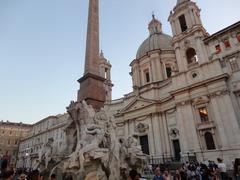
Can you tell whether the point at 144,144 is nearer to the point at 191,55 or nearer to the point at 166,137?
the point at 166,137

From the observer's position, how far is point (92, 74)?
9.89 m

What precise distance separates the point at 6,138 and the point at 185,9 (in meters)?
55.2

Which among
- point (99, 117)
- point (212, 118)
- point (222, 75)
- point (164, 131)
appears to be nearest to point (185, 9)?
point (222, 75)

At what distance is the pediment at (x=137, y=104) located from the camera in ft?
84.8

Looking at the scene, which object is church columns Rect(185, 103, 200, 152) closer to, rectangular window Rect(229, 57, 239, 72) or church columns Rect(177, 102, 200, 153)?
church columns Rect(177, 102, 200, 153)

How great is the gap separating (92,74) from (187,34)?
18.5 metres

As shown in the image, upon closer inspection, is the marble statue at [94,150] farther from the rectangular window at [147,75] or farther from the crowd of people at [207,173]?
the rectangular window at [147,75]

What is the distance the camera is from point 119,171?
300 inches

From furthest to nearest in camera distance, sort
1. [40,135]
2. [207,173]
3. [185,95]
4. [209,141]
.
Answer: [40,135] < [185,95] < [209,141] < [207,173]

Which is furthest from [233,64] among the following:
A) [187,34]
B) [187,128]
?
[187,128]

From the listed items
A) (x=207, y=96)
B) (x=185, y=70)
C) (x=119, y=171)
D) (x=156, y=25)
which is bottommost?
(x=119, y=171)

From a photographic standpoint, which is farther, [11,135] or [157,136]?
[11,135]

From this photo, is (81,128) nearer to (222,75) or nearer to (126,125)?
(222,75)

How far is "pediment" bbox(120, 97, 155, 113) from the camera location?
→ 84.8 ft
